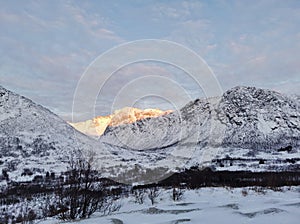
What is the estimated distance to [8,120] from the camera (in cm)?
15538

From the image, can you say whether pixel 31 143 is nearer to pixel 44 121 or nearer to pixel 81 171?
pixel 44 121

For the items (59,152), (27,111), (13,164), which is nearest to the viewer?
(13,164)

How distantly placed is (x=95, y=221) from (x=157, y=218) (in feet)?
9.71

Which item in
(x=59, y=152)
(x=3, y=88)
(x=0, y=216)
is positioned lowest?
(x=0, y=216)

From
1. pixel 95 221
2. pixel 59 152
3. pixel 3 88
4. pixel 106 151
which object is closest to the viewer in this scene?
pixel 95 221

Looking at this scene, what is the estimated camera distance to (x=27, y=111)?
167m

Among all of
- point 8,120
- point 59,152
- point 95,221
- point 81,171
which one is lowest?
point 95,221

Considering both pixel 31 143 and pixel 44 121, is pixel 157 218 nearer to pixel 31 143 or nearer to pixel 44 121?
pixel 31 143

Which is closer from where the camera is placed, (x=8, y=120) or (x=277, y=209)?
(x=277, y=209)

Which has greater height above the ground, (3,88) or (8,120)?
(3,88)

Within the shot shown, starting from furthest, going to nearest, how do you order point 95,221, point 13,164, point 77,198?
point 13,164 → point 77,198 → point 95,221

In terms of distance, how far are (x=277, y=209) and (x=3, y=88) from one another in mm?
196556

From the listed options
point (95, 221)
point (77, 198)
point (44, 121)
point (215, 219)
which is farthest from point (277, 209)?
point (44, 121)

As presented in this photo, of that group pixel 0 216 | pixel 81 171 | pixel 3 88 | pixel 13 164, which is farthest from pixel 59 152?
pixel 81 171
